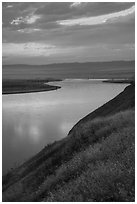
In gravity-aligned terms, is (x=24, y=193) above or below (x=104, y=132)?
below

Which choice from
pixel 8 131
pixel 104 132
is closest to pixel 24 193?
pixel 104 132

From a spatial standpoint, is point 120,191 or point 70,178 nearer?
point 120,191

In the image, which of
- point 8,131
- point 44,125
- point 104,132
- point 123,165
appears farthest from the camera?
point 44,125

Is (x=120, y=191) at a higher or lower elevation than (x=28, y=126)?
higher

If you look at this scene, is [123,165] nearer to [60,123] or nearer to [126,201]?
[126,201]

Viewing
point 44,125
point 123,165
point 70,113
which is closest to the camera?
point 123,165

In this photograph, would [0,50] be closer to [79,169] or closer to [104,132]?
[79,169]

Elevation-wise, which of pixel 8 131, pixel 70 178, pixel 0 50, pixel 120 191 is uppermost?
pixel 0 50

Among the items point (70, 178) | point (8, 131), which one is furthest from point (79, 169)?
point (8, 131)

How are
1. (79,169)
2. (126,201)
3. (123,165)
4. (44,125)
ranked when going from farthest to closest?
(44,125) < (79,169) < (123,165) < (126,201)
